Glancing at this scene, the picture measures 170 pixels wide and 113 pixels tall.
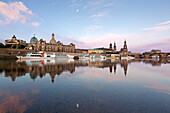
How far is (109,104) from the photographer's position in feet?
19.3

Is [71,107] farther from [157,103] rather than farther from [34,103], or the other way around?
[157,103]

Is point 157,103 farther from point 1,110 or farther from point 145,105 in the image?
point 1,110

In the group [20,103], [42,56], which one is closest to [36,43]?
[42,56]

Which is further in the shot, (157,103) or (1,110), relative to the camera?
(157,103)

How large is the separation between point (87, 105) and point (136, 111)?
2509mm

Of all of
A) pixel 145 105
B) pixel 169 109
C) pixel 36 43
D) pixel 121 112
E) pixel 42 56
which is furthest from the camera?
pixel 36 43

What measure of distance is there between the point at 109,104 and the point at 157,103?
2.95 meters

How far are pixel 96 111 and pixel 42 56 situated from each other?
71139 mm

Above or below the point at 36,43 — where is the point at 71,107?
below

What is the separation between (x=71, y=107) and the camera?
18.0 feet

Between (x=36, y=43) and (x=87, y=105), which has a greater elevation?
(x=36, y=43)

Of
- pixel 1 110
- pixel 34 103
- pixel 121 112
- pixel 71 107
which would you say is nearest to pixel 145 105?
pixel 121 112

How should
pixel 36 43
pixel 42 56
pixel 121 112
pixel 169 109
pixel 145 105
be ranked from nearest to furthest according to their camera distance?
pixel 121 112, pixel 169 109, pixel 145 105, pixel 42 56, pixel 36 43

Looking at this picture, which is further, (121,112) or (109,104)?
(109,104)
